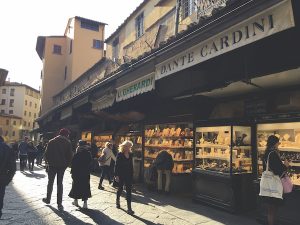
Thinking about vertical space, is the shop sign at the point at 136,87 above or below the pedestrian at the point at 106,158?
above

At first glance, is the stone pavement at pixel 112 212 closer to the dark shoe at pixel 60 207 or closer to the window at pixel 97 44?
the dark shoe at pixel 60 207

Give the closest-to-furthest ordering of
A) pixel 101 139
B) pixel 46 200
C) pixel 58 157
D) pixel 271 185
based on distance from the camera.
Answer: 1. pixel 271 185
2. pixel 58 157
3. pixel 46 200
4. pixel 101 139

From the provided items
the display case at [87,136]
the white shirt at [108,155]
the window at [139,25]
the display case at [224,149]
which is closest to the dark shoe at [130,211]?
the display case at [224,149]

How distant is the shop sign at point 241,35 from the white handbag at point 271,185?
256 centimetres

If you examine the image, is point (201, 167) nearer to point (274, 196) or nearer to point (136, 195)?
point (136, 195)

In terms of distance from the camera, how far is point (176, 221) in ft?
22.8

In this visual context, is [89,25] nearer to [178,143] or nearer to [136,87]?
[178,143]

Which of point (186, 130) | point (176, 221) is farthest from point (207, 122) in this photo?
point (176, 221)

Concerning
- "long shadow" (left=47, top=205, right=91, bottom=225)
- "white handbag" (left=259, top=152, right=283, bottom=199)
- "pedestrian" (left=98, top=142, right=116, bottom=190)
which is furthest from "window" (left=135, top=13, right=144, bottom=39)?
"white handbag" (left=259, top=152, right=283, bottom=199)

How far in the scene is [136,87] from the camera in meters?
9.02

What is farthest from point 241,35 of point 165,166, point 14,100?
point 14,100

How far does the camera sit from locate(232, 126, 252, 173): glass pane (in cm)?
816

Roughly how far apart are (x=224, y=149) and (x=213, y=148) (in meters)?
0.45

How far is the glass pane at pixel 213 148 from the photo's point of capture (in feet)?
27.9
